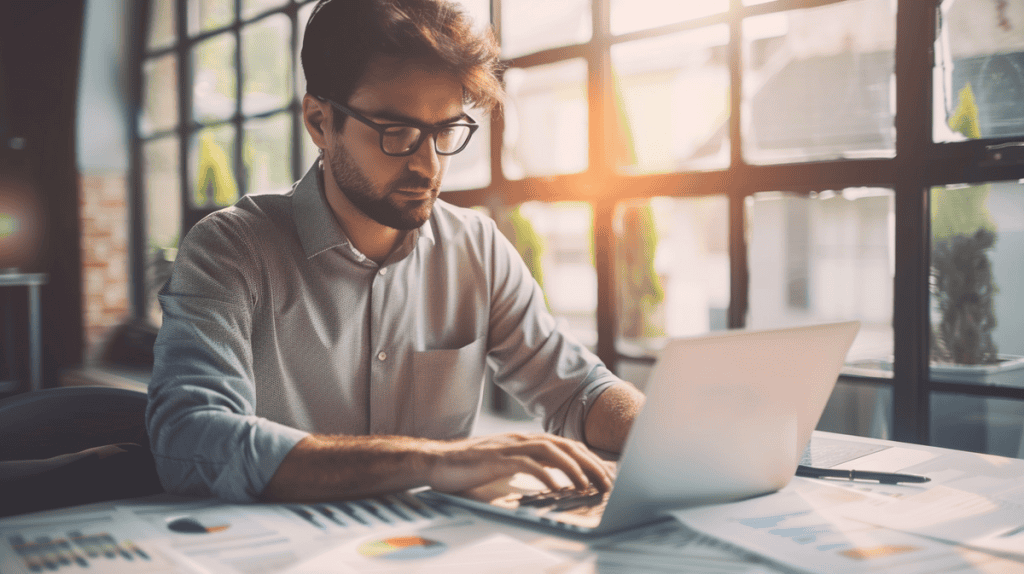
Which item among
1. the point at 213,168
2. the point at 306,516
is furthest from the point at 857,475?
the point at 213,168

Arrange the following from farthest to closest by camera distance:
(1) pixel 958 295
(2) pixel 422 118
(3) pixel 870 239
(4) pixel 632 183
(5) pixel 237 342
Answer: (4) pixel 632 183
(3) pixel 870 239
(1) pixel 958 295
(2) pixel 422 118
(5) pixel 237 342

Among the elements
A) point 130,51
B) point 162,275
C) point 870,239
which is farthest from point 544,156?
point 130,51

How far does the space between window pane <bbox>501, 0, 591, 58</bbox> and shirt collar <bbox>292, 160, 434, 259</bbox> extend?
4.19ft

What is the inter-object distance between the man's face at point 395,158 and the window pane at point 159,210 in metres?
3.35

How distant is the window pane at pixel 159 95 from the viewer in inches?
182

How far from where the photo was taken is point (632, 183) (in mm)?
2434

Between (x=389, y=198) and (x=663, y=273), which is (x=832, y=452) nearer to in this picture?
(x=389, y=198)

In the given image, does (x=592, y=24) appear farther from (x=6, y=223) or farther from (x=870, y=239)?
(x=6, y=223)

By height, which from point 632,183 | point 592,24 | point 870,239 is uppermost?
point 592,24

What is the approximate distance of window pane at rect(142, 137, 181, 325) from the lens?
4586 mm

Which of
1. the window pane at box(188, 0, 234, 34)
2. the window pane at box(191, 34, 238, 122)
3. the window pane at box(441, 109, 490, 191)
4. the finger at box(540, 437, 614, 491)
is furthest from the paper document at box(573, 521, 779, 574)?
the window pane at box(188, 0, 234, 34)

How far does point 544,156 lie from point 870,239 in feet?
3.83

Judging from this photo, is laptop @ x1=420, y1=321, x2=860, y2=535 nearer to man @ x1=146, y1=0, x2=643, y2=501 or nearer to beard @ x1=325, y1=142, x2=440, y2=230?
man @ x1=146, y1=0, x2=643, y2=501

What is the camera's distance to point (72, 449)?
1.27m
